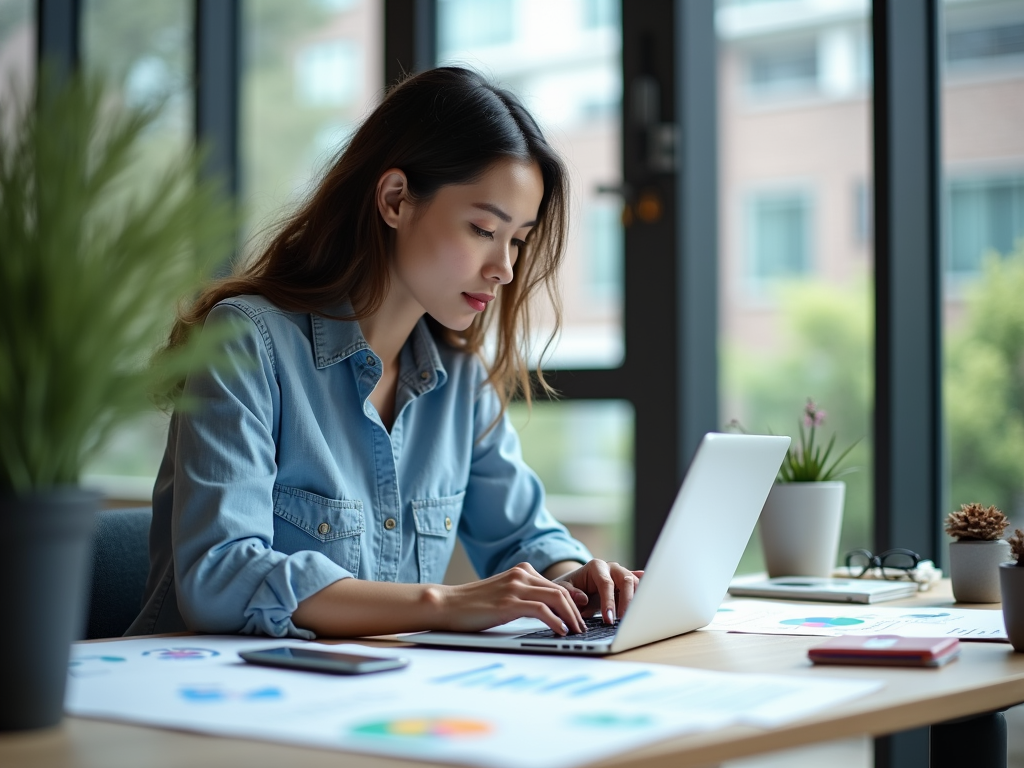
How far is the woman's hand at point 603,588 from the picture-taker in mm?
1298

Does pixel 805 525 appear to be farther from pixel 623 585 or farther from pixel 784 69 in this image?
pixel 784 69

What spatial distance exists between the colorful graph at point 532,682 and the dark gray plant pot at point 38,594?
11.3 inches

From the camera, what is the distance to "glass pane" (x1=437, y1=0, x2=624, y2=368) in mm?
2379

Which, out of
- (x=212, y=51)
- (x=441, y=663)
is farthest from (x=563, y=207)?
(x=212, y=51)

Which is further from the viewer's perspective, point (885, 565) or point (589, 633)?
point (885, 565)

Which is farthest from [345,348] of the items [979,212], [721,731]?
[979,212]

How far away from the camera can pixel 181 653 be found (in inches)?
42.1

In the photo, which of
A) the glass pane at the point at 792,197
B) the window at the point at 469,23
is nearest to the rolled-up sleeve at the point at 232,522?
the window at the point at 469,23

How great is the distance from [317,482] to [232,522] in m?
0.21

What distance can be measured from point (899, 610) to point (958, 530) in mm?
160

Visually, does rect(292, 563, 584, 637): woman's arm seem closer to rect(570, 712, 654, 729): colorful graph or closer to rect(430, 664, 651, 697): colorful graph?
rect(430, 664, 651, 697): colorful graph

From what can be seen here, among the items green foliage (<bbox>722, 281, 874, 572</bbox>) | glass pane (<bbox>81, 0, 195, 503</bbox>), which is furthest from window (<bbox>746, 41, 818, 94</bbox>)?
glass pane (<bbox>81, 0, 195, 503</bbox>)

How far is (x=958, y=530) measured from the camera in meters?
1.49

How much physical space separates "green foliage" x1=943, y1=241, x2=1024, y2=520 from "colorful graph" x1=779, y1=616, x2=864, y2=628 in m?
1.08
